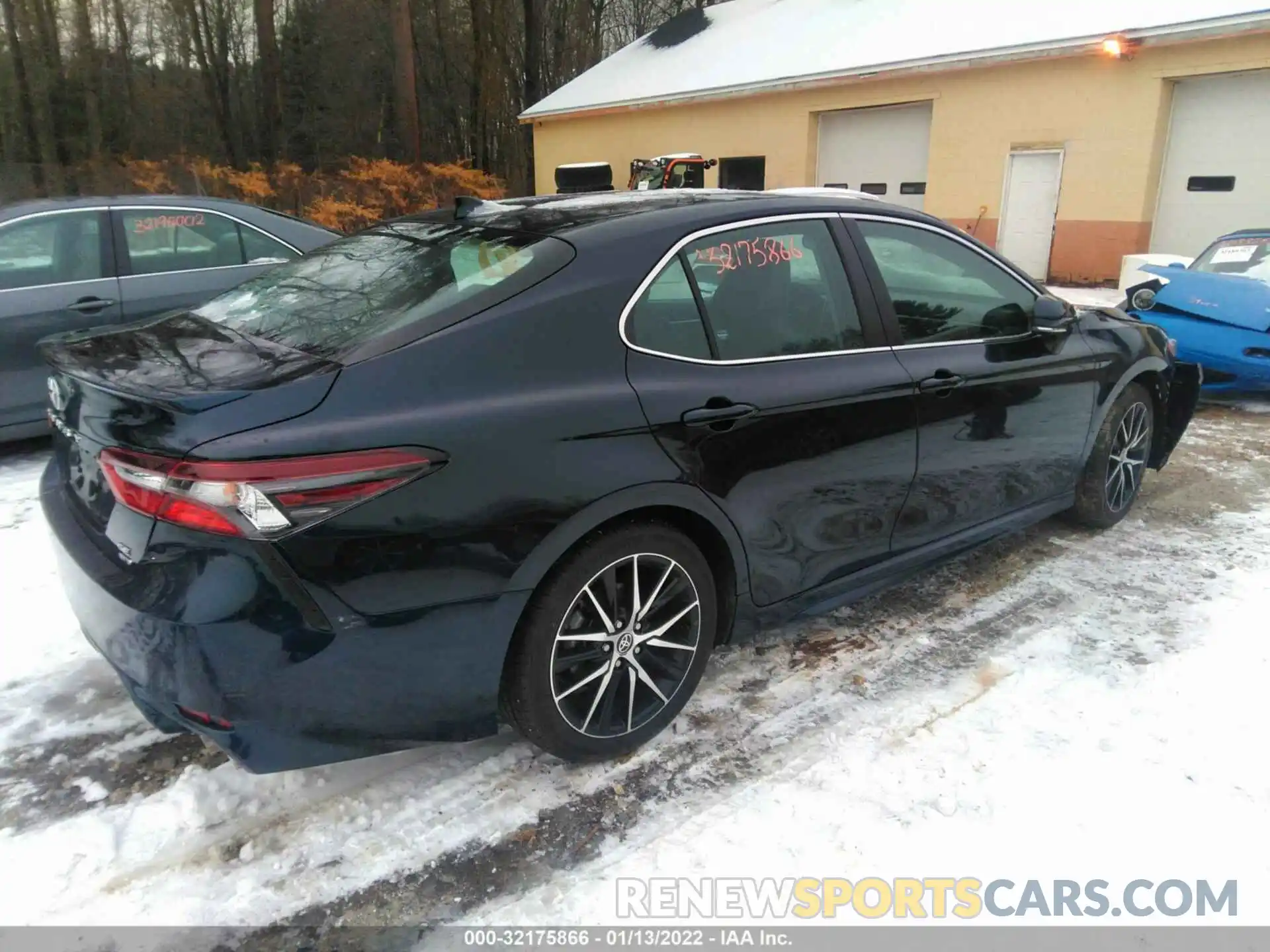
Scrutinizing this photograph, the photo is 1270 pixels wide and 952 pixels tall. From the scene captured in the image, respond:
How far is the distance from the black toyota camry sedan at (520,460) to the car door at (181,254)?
320 cm

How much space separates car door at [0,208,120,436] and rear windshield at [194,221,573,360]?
297 cm

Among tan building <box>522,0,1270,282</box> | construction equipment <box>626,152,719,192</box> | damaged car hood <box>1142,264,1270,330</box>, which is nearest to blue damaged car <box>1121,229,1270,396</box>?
damaged car hood <box>1142,264,1270,330</box>

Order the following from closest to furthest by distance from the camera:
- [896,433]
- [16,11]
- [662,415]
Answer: [662,415]
[896,433]
[16,11]

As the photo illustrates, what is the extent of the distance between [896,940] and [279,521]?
1777 mm

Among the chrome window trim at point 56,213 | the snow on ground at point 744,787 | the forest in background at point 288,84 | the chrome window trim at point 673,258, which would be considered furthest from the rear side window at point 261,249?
the forest in background at point 288,84

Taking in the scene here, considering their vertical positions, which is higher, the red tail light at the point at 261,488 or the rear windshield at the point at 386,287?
the rear windshield at the point at 386,287

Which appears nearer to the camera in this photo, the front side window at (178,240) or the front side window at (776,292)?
the front side window at (776,292)

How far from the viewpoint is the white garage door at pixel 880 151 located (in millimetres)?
16688

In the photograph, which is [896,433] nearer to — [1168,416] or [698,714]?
[698,714]

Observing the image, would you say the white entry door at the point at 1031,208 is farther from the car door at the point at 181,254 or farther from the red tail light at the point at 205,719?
the red tail light at the point at 205,719

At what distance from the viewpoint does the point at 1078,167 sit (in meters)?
14.3

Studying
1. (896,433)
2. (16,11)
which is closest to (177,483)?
(896,433)

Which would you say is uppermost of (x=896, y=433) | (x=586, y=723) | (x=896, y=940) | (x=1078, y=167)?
(x=1078, y=167)

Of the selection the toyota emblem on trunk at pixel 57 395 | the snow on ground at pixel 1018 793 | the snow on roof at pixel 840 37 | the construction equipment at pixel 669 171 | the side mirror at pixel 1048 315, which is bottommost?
the snow on ground at pixel 1018 793
